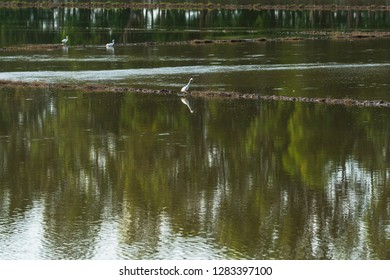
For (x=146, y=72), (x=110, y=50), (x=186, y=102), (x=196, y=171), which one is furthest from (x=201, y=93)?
(x=110, y=50)

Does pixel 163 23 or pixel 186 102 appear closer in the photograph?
pixel 186 102

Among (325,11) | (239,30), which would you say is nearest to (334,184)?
(239,30)

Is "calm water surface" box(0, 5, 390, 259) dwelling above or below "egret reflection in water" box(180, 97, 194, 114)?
below

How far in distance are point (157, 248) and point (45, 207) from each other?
359cm

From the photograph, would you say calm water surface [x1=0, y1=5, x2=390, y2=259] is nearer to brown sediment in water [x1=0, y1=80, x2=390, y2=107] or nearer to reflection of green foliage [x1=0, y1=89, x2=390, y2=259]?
reflection of green foliage [x1=0, y1=89, x2=390, y2=259]

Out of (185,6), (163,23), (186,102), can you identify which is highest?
(185,6)

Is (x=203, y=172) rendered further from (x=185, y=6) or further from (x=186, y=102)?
(x=185, y=6)

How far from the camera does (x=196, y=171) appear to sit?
2025 cm

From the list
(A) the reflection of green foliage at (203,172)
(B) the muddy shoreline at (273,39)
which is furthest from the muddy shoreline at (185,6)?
(A) the reflection of green foliage at (203,172)

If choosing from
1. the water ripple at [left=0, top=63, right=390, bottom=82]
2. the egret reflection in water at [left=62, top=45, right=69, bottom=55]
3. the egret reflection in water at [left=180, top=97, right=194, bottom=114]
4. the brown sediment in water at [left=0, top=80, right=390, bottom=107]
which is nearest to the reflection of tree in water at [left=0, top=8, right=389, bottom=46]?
the egret reflection in water at [left=62, top=45, right=69, bottom=55]

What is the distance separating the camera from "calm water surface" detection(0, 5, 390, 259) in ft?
48.5

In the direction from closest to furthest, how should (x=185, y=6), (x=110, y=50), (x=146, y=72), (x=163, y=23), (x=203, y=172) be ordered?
(x=203, y=172)
(x=146, y=72)
(x=110, y=50)
(x=163, y=23)
(x=185, y=6)

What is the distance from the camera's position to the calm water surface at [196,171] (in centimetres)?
1480

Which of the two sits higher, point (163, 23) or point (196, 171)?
point (163, 23)
